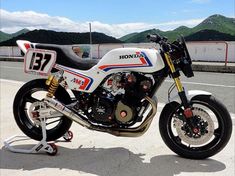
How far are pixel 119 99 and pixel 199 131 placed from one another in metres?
0.93

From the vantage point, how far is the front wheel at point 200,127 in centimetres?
365

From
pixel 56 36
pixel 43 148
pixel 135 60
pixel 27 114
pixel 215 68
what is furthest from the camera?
pixel 56 36

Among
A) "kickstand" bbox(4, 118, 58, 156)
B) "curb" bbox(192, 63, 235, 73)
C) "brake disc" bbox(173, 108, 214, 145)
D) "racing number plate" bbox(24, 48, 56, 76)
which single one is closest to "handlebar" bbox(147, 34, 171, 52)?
"brake disc" bbox(173, 108, 214, 145)

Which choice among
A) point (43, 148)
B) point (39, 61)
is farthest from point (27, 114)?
point (39, 61)

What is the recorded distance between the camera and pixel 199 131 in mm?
3705

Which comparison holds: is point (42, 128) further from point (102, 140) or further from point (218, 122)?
point (218, 122)

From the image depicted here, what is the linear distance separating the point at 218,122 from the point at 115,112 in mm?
1116

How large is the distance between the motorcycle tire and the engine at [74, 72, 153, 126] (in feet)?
→ 1.18

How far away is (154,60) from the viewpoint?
357 centimetres

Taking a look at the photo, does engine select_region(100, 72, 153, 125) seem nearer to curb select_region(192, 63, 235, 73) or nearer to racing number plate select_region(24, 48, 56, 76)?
racing number plate select_region(24, 48, 56, 76)

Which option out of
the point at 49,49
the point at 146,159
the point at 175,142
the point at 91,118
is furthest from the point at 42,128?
the point at 175,142

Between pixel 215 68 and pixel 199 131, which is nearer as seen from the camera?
pixel 199 131

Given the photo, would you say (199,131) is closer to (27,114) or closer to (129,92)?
(129,92)

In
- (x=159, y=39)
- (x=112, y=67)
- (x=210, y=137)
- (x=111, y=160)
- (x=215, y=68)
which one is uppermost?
(x=159, y=39)
